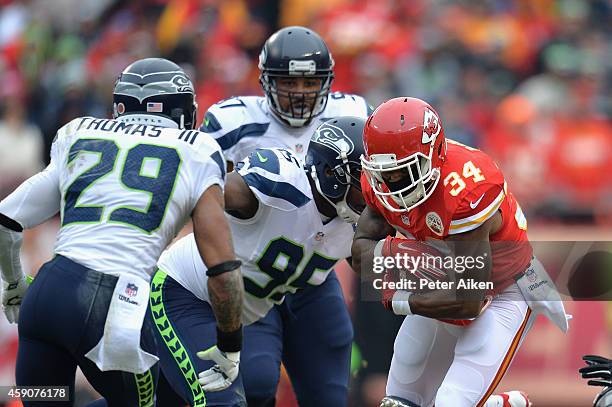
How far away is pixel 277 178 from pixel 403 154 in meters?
0.67

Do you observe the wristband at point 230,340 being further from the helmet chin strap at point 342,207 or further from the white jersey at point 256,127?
the white jersey at point 256,127

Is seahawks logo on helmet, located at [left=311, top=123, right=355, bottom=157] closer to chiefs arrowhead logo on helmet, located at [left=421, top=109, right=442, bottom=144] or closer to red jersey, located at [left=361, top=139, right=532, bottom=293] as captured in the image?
red jersey, located at [left=361, top=139, right=532, bottom=293]

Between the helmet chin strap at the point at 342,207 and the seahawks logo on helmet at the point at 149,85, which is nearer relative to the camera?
the seahawks logo on helmet at the point at 149,85

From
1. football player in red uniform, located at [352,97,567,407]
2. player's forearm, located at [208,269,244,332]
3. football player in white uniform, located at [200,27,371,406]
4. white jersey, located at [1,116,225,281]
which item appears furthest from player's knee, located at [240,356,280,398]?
white jersey, located at [1,116,225,281]

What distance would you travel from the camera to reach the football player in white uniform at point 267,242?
17.9ft

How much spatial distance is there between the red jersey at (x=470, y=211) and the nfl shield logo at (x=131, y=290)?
3.81ft

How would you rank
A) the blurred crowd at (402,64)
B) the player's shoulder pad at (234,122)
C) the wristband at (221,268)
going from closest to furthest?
the wristband at (221,268), the player's shoulder pad at (234,122), the blurred crowd at (402,64)

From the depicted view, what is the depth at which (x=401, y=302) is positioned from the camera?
521 cm

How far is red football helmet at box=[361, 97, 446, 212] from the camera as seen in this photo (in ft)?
16.5

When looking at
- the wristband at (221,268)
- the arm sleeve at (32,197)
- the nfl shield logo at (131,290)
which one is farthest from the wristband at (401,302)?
the arm sleeve at (32,197)

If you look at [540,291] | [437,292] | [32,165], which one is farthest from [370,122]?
[32,165]

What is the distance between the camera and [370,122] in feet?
16.9

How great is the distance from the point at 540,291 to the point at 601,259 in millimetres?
2741

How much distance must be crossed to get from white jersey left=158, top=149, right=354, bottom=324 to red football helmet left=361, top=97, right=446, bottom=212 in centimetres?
49
